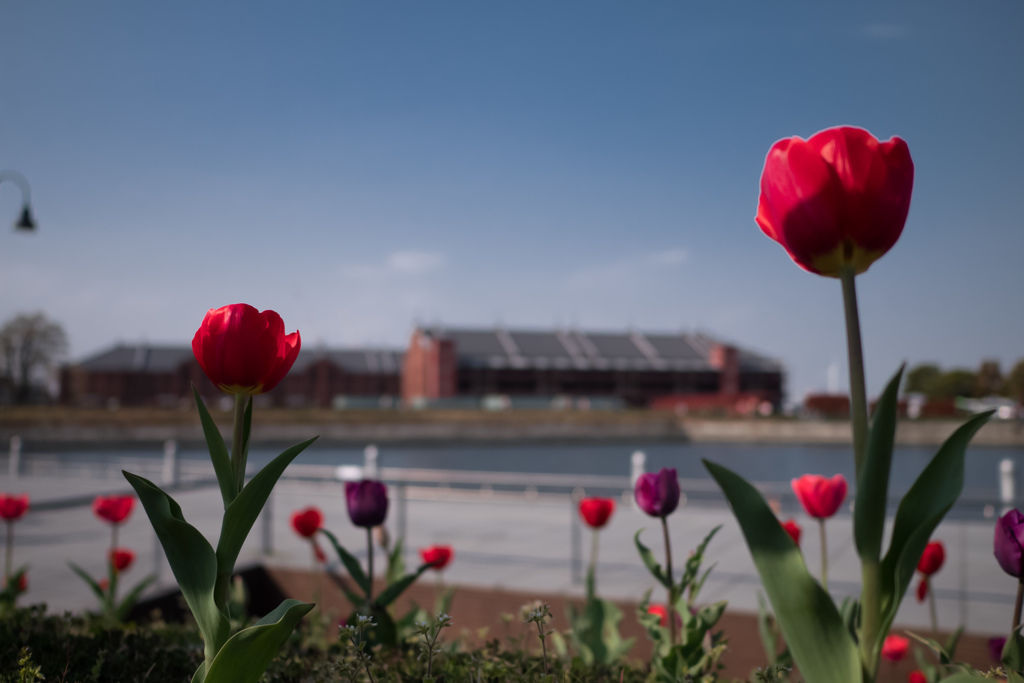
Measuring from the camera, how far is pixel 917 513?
0.82 metres

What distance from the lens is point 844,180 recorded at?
84 cm

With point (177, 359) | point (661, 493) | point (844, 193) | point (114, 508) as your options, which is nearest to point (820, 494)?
point (661, 493)

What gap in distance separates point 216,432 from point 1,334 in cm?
5006

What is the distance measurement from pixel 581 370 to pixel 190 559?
63347 millimetres

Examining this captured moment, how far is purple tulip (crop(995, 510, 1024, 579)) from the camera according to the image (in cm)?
113

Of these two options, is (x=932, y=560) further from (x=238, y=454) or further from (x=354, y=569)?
(x=238, y=454)

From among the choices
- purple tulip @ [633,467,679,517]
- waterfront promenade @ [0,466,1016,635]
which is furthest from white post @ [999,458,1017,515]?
purple tulip @ [633,467,679,517]

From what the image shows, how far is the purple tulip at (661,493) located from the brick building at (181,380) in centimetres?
5645

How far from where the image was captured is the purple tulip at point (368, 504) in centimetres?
174

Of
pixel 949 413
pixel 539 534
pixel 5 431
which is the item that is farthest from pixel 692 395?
pixel 539 534

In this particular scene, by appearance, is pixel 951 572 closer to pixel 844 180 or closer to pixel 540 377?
pixel 844 180

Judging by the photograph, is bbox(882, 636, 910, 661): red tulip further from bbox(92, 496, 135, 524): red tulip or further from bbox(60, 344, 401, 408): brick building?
bbox(60, 344, 401, 408): brick building

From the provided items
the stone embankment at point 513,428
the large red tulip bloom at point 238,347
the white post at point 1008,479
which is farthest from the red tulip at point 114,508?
the stone embankment at point 513,428

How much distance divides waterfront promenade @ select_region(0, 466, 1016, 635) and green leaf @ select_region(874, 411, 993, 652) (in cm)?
340
